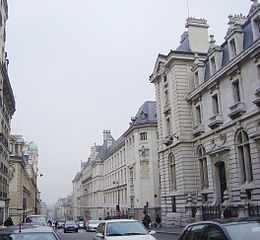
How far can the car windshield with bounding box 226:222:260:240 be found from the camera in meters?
6.89

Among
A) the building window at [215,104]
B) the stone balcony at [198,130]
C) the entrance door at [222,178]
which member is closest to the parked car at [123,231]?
the entrance door at [222,178]

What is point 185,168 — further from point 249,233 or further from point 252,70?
point 249,233

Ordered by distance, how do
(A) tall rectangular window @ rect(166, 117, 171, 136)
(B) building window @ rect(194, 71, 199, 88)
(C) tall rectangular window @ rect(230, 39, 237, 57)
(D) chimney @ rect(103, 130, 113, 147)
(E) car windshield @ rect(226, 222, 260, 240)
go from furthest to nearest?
(D) chimney @ rect(103, 130, 113, 147)
(A) tall rectangular window @ rect(166, 117, 171, 136)
(B) building window @ rect(194, 71, 199, 88)
(C) tall rectangular window @ rect(230, 39, 237, 57)
(E) car windshield @ rect(226, 222, 260, 240)

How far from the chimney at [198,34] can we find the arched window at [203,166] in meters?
10.9

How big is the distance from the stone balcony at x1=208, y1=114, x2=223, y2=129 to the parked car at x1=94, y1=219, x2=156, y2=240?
19934mm

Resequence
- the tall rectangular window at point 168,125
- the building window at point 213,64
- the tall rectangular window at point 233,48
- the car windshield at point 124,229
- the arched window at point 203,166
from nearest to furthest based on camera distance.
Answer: the car windshield at point 124,229 < the tall rectangular window at point 233,48 < the building window at point 213,64 < the arched window at point 203,166 < the tall rectangular window at point 168,125

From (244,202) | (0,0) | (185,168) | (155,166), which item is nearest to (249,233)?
(244,202)

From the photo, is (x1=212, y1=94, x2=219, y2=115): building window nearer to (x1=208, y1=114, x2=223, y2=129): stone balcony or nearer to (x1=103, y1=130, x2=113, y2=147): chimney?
(x1=208, y1=114, x2=223, y2=129): stone balcony

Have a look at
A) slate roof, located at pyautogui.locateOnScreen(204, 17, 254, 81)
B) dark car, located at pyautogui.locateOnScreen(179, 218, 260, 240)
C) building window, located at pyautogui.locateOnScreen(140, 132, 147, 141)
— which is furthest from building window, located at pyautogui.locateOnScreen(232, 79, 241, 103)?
building window, located at pyautogui.locateOnScreen(140, 132, 147, 141)

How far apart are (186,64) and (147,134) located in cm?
2208

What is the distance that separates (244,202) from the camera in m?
28.9

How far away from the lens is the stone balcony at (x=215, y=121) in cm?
3334

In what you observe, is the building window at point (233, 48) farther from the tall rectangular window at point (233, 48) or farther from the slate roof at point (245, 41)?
the slate roof at point (245, 41)

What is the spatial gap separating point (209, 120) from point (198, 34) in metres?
12.2
